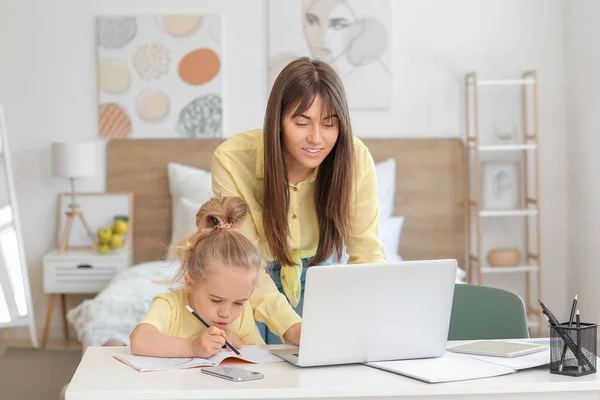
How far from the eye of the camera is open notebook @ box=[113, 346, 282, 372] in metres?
1.63

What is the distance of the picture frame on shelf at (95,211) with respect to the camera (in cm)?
470

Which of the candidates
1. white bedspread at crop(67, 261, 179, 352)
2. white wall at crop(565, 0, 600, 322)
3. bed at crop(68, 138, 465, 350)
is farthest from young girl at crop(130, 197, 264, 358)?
white wall at crop(565, 0, 600, 322)

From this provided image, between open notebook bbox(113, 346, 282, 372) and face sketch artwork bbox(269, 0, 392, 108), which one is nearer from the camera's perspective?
open notebook bbox(113, 346, 282, 372)

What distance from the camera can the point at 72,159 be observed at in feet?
14.6

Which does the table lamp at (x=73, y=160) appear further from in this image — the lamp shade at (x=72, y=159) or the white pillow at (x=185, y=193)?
the white pillow at (x=185, y=193)

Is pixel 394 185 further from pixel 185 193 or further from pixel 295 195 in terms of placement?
pixel 295 195

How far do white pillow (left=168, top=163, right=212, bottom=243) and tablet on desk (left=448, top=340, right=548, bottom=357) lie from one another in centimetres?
276

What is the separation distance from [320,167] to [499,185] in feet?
8.99

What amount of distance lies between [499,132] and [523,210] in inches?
17.6

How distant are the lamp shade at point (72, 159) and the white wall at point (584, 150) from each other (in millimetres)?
2579

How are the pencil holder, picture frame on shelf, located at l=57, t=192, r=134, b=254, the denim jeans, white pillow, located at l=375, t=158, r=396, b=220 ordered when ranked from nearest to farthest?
the pencil holder < the denim jeans < white pillow, located at l=375, t=158, r=396, b=220 < picture frame on shelf, located at l=57, t=192, r=134, b=254

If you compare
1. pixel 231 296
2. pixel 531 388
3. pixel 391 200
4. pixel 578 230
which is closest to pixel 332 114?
pixel 231 296

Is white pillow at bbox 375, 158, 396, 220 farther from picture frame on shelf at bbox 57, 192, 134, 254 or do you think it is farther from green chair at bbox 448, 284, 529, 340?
green chair at bbox 448, 284, 529, 340

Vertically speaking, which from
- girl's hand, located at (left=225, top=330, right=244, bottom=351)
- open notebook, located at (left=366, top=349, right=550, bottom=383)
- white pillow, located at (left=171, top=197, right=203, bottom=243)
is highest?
white pillow, located at (left=171, top=197, right=203, bottom=243)
